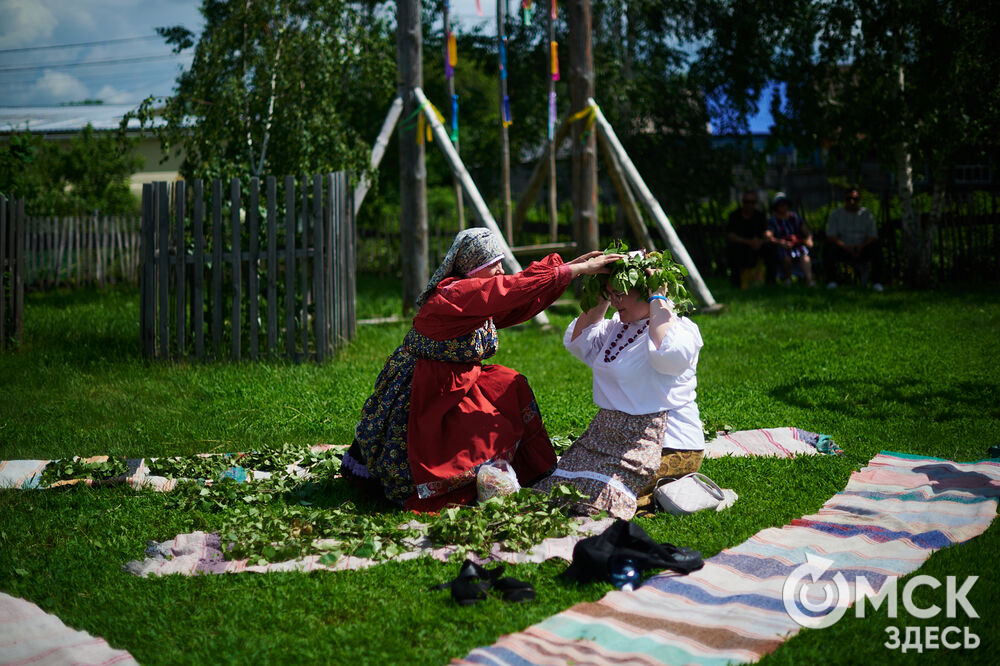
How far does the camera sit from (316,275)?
320 inches

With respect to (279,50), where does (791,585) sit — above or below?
below

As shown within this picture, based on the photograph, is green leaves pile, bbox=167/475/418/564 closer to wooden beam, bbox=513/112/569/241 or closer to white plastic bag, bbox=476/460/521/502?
white plastic bag, bbox=476/460/521/502

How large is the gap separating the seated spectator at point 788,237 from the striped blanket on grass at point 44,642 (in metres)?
10.6

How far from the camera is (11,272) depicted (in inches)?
353

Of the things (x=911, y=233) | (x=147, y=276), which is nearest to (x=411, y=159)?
(x=147, y=276)

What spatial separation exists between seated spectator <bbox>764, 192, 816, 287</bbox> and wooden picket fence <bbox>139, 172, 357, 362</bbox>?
6.67m

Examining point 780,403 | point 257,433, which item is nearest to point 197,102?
point 257,433

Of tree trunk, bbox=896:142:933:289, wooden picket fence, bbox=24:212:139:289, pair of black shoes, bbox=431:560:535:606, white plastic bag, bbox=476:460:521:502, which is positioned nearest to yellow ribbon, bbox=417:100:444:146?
white plastic bag, bbox=476:460:521:502

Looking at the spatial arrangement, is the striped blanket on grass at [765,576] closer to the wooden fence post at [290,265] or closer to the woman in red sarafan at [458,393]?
the woman in red sarafan at [458,393]

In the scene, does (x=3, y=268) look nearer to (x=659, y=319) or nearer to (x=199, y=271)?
(x=199, y=271)

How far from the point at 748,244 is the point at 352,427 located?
7.66 meters

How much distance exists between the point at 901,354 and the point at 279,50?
23.4 ft

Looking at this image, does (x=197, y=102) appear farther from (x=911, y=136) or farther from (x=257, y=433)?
(x=911, y=136)

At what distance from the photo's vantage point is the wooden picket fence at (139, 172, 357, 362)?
8.03m
